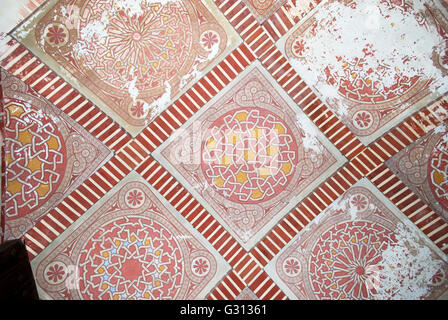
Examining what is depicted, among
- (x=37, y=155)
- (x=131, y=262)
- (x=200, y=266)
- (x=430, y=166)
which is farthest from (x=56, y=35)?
(x=430, y=166)

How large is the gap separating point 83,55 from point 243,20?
1.44 m

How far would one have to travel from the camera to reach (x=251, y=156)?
283 centimetres

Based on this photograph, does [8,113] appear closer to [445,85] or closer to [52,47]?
[52,47]

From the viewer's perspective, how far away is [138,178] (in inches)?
109

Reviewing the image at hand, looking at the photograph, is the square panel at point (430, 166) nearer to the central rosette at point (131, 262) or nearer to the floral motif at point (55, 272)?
the central rosette at point (131, 262)

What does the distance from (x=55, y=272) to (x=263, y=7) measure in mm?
2962

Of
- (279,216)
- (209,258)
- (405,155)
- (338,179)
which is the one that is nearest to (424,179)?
(405,155)

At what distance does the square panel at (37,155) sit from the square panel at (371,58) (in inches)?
78.4

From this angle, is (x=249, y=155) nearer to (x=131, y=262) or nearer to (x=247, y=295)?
(x=247, y=295)

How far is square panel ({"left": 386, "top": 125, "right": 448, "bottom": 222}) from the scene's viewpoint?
111 inches

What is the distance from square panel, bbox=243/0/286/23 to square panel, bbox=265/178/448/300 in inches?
68.2

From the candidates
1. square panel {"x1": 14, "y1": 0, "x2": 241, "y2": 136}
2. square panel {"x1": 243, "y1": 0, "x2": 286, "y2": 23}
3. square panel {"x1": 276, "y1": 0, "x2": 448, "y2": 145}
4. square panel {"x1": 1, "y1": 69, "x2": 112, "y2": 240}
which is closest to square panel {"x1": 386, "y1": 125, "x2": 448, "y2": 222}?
square panel {"x1": 276, "y1": 0, "x2": 448, "y2": 145}

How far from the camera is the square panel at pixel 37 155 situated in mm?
2670

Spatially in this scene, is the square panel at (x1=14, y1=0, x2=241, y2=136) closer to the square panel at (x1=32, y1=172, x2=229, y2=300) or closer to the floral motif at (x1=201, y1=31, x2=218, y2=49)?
the floral motif at (x1=201, y1=31, x2=218, y2=49)
